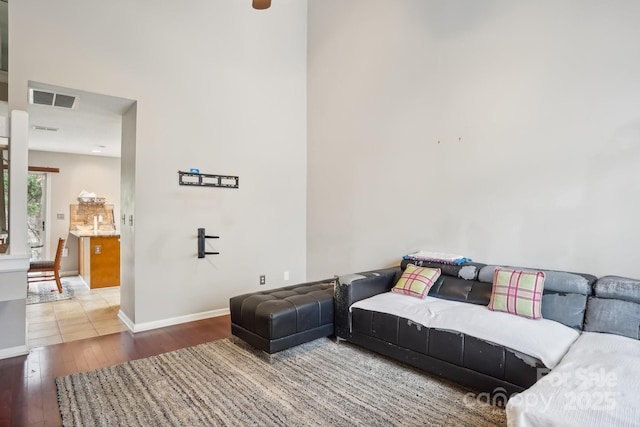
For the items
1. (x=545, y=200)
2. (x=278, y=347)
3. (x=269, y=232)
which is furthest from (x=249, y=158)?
(x=545, y=200)

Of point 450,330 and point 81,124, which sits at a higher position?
point 81,124

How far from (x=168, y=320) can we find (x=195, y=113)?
2.39m

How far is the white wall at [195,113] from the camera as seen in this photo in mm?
3354

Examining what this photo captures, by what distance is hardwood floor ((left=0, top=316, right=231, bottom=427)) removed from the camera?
2.25 metres

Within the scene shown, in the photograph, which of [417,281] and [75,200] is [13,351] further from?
[75,200]

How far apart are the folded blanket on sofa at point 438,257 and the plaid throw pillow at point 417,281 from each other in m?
0.13

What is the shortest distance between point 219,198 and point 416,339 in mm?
2803

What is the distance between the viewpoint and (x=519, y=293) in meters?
2.61

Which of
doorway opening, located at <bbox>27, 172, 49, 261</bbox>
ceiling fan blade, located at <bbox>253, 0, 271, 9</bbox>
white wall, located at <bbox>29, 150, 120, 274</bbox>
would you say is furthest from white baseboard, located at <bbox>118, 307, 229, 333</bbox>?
doorway opening, located at <bbox>27, 172, 49, 261</bbox>

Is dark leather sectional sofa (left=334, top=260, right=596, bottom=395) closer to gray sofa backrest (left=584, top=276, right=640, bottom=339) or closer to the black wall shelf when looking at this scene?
gray sofa backrest (left=584, top=276, right=640, bottom=339)

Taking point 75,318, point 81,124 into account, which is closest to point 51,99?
point 81,124

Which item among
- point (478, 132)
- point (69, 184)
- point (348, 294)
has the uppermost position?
point (478, 132)

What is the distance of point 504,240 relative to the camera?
10.4 feet

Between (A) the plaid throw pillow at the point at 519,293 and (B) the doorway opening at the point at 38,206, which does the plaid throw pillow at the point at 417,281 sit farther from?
(B) the doorway opening at the point at 38,206
